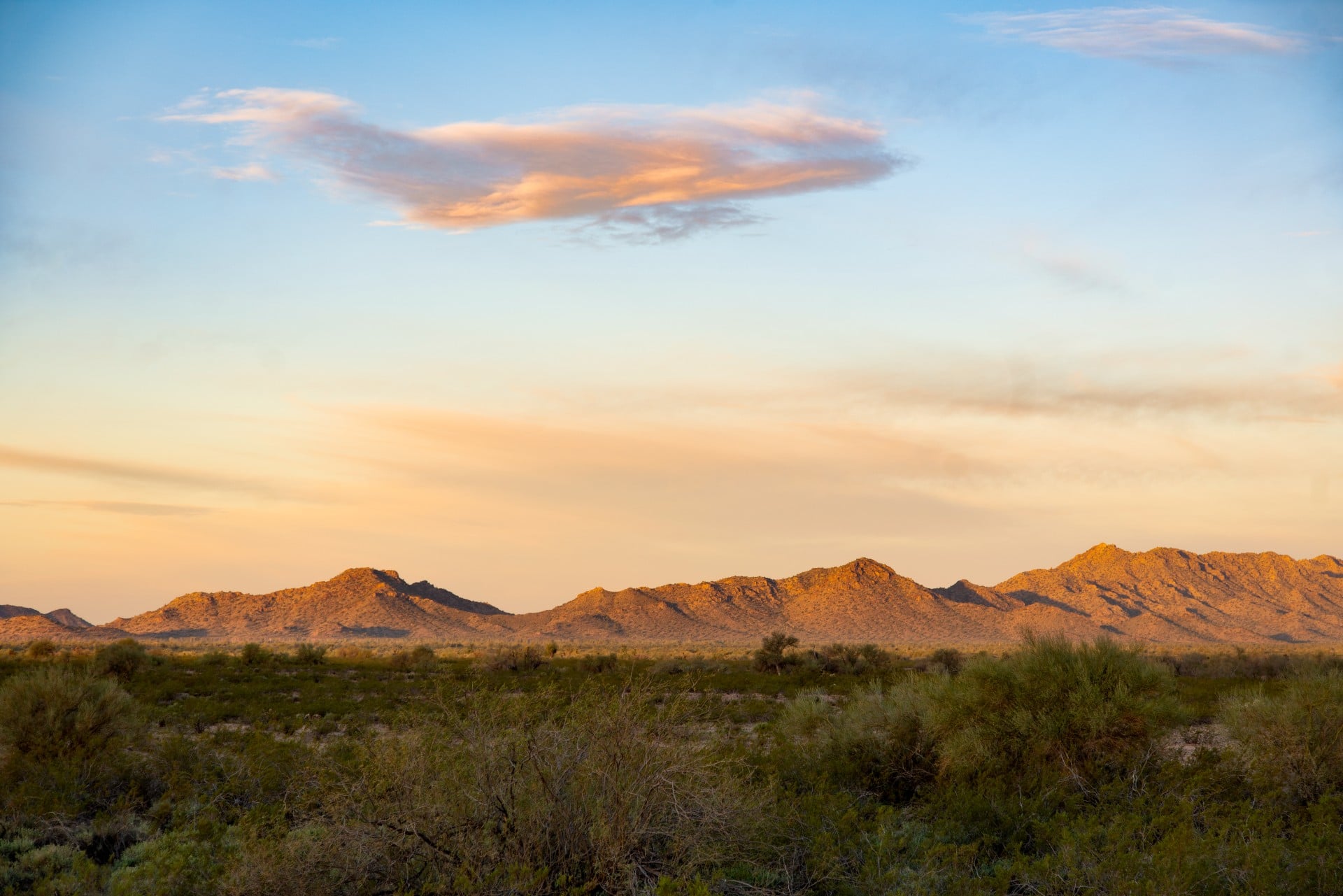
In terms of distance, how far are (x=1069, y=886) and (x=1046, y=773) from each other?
4129 mm

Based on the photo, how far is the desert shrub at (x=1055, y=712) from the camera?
13.3m

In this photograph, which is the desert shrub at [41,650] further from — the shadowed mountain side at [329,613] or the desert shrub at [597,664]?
the shadowed mountain side at [329,613]

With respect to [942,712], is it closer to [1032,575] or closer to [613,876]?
[613,876]

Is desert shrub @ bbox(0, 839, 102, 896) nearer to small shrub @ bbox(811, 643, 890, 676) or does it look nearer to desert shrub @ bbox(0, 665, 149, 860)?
desert shrub @ bbox(0, 665, 149, 860)

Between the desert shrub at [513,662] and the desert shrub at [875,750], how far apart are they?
29246mm

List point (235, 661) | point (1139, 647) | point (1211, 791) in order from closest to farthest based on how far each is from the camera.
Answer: point (1211, 791) < point (1139, 647) < point (235, 661)

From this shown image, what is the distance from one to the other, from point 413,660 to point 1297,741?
40.3 meters

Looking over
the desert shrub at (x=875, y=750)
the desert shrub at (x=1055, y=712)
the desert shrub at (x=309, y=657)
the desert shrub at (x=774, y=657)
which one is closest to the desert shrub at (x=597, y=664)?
the desert shrub at (x=774, y=657)

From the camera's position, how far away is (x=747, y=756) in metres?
14.4

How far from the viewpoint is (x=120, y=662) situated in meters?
35.8

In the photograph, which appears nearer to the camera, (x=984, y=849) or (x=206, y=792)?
(x=984, y=849)

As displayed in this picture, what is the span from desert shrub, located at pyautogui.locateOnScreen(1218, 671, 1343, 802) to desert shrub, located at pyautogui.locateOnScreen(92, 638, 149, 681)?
31.5 metres

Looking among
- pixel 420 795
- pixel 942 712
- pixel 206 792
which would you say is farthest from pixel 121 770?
pixel 942 712

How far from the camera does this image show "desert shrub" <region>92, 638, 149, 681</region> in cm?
3403
